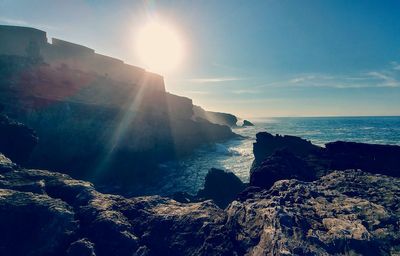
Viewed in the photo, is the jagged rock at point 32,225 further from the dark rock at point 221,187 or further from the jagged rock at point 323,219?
the dark rock at point 221,187

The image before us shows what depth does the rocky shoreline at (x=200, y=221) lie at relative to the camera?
7102 mm

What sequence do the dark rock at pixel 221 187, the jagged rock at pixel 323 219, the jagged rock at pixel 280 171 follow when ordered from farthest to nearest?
the dark rock at pixel 221 187 < the jagged rock at pixel 280 171 < the jagged rock at pixel 323 219

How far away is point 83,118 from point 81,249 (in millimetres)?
29915

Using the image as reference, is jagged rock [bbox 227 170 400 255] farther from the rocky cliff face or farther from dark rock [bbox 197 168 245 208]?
→ the rocky cliff face

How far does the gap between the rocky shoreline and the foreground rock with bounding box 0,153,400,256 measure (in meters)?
0.02

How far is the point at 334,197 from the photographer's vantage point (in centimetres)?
930

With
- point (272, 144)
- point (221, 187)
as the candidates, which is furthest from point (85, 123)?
point (272, 144)

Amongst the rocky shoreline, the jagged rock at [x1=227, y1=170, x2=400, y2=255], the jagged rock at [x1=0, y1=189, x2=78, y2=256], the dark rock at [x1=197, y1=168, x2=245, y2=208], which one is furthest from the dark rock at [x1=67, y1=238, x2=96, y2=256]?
the dark rock at [x1=197, y1=168, x2=245, y2=208]

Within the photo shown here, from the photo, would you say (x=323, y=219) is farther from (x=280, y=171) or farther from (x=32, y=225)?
(x=32, y=225)

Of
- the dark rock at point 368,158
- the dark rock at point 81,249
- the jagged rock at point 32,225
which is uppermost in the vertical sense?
the dark rock at point 368,158

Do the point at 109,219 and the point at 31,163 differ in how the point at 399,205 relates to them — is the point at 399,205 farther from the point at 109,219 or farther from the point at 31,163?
the point at 31,163

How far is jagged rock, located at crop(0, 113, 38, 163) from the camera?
17500 millimetres

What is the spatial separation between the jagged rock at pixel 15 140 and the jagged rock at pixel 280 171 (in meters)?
15.5

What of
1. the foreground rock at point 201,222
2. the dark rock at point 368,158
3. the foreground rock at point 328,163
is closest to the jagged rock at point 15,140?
the foreground rock at point 201,222
